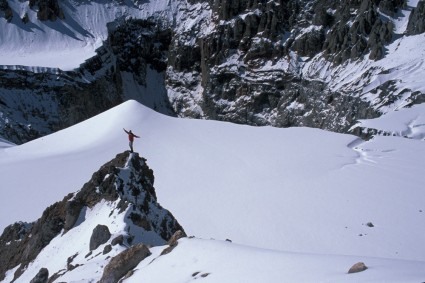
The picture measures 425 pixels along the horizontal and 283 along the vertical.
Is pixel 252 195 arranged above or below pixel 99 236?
below

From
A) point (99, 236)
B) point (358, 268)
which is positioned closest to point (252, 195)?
point (99, 236)

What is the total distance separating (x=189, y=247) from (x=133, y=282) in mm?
1039

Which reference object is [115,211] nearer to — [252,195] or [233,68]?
[252,195]

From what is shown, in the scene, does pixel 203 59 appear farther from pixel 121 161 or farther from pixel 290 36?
pixel 121 161

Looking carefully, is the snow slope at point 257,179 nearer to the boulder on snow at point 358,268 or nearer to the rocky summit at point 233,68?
the boulder on snow at point 358,268

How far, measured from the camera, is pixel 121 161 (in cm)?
1512

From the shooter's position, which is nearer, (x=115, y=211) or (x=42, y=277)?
(x=42, y=277)

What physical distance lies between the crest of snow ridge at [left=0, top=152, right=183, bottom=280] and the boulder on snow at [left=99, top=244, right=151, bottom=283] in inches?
86.5

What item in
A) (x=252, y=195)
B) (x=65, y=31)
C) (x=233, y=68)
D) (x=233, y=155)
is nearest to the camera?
(x=252, y=195)

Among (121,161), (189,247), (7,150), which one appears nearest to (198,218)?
(121,161)

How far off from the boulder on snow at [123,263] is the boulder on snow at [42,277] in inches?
114

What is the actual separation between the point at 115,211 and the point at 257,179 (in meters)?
7.57

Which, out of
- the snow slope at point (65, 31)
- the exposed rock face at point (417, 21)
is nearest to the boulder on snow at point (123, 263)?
the exposed rock face at point (417, 21)

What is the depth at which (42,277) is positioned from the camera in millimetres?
11758
